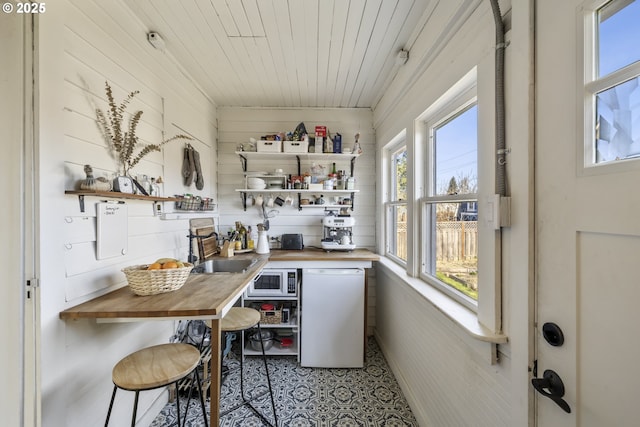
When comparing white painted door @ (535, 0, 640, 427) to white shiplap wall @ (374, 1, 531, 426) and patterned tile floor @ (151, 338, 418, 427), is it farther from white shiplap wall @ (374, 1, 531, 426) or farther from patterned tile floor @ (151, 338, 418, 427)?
patterned tile floor @ (151, 338, 418, 427)

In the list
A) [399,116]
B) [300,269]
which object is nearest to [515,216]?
[399,116]

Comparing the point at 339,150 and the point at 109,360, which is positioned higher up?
the point at 339,150

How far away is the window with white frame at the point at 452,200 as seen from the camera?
1.24 metres

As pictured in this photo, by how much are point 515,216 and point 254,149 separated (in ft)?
7.82

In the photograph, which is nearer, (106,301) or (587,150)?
(587,150)

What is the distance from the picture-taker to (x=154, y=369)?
1068 mm

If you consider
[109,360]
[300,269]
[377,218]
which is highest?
[377,218]

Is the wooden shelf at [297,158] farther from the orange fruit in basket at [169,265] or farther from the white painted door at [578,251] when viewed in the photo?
the white painted door at [578,251]

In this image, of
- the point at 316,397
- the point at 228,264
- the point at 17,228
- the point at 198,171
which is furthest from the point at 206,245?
the point at 316,397

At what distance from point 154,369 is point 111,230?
0.75m

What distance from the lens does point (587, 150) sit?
62 cm

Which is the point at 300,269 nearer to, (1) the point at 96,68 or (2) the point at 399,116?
(2) the point at 399,116

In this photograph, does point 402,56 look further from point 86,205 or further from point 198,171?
point 86,205

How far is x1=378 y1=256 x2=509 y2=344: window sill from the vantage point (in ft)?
3.05
